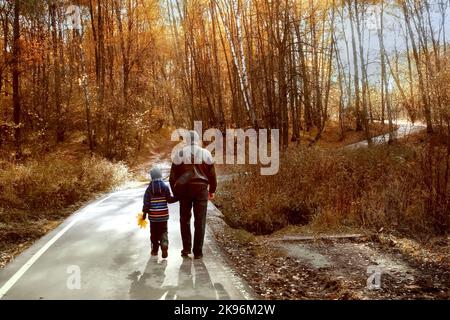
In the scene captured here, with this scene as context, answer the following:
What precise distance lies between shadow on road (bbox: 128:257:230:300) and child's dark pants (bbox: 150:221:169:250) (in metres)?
0.40

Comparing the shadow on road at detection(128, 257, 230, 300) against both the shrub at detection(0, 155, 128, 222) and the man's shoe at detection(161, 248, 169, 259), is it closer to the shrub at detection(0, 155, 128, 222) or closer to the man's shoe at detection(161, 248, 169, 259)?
the man's shoe at detection(161, 248, 169, 259)

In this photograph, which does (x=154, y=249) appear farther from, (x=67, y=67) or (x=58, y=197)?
(x=67, y=67)

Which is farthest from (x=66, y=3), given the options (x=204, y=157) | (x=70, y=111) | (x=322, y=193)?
(x=204, y=157)

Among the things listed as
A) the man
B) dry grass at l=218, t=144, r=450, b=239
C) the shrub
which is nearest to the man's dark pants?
the man

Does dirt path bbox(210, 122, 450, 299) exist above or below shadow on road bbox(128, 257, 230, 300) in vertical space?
below

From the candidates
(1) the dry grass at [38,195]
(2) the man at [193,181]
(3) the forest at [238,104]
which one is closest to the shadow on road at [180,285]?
(2) the man at [193,181]

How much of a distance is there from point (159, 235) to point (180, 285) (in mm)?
1624

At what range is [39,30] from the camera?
27.3 m

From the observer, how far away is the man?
726cm

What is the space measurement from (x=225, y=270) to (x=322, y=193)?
19.7ft

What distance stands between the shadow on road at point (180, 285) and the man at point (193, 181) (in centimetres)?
65

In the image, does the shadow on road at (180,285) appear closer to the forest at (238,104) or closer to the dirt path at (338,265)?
the dirt path at (338,265)

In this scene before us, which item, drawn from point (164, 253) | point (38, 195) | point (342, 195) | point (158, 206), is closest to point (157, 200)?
point (158, 206)

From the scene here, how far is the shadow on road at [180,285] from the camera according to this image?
564cm
